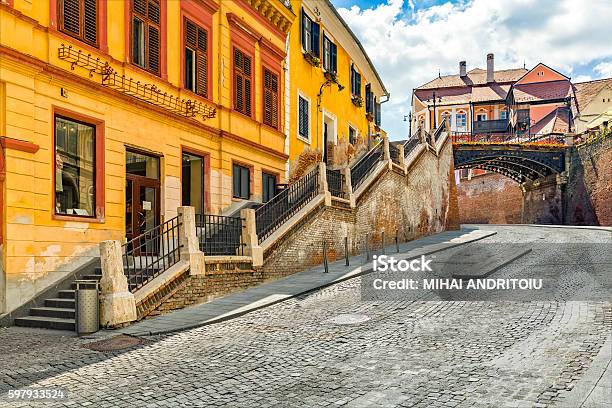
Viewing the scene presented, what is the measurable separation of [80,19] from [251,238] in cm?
656

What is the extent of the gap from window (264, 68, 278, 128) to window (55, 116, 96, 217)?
881 cm

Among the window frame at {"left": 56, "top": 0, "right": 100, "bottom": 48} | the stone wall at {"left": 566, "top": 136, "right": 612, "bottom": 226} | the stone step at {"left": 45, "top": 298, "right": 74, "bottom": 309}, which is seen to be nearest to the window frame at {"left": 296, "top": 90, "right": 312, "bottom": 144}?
the window frame at {"left": 56, "top": 0, "right": 100, "bottom": 48}

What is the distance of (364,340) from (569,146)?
41.7 m

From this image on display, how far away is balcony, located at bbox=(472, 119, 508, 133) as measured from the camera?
65.4 metres

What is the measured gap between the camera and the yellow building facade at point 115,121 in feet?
35.2

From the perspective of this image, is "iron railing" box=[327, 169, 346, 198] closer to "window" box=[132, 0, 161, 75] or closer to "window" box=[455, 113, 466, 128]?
"window" box=[132, 0, 161, 75]

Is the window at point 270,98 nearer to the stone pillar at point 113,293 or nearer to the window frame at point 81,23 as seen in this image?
the window frame at point 81,23


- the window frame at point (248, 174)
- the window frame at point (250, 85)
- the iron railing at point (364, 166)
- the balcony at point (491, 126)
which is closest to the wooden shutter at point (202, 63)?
the window frame at point (250, 85)

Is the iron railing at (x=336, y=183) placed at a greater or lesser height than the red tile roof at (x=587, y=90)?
lesser

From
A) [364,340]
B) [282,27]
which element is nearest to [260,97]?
[282,27]

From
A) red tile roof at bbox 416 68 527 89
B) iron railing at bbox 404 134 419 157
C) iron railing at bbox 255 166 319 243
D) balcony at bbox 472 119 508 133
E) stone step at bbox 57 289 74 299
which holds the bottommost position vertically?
stone step at bbox 57 289 74 299

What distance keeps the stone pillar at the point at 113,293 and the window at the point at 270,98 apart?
1150 cm

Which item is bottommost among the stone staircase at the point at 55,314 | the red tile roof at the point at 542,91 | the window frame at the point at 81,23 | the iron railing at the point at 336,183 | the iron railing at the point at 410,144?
the stone staircase at the point at 55,314

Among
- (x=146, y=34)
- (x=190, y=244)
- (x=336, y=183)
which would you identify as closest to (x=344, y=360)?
(x=190, y=244)
